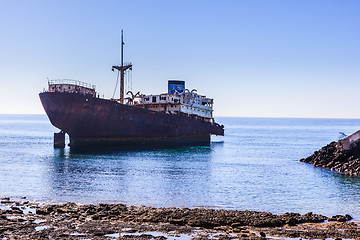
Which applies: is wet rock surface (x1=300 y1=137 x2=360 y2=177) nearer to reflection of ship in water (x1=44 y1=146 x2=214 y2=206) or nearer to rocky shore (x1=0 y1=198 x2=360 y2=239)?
reflection of ship in water (x1=44 y1=146 x2=214 y2=206)

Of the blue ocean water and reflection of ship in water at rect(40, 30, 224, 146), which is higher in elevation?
reflection of ship in water at rect(40, 30, 224, 146)

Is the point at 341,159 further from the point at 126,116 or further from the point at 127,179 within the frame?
the point at 126,116

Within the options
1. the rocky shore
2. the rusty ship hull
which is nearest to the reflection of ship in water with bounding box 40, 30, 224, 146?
the rusty ship hull

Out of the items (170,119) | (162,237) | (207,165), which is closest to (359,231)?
(162,237)

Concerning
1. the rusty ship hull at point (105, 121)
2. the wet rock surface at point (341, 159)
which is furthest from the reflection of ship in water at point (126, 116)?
the wet rock surface at point (341, 159)

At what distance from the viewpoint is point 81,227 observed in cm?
1051

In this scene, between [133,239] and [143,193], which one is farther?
[143,193]

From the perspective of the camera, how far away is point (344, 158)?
2769 centimetres

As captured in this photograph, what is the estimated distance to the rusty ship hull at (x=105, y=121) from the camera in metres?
37.6

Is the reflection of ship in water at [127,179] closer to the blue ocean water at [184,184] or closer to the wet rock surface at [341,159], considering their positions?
the blue ocean water at [184,184]

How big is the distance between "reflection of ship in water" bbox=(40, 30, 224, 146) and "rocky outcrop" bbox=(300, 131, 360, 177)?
20.6 meters

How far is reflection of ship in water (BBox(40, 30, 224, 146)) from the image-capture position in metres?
37.8

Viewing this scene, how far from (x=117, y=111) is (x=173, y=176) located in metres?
19.3

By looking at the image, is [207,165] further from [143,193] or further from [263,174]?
[143,193]
